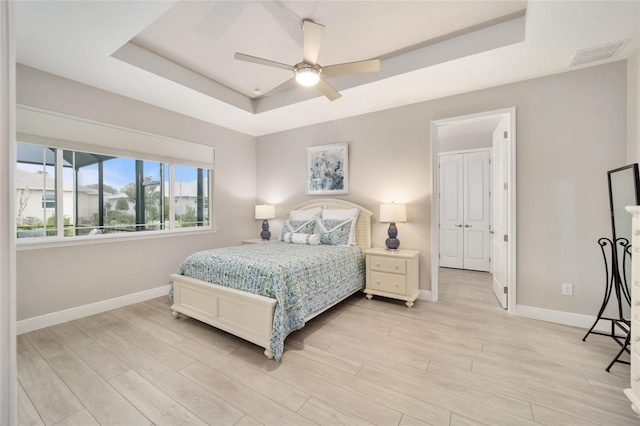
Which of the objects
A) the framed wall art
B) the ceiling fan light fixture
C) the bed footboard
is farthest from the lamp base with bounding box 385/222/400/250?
the ceiling fan light fixture

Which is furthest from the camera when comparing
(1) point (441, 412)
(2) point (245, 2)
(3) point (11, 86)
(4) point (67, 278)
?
(4) point (67, 278)

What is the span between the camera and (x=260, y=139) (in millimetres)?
5188

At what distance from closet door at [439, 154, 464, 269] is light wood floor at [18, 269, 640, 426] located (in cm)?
264

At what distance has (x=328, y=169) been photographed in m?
4.39

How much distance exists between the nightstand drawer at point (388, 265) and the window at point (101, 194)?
2.80 m

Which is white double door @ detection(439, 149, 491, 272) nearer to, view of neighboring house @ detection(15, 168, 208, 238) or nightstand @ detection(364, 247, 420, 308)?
nightstand @ detection(364, 247, 420, 308)

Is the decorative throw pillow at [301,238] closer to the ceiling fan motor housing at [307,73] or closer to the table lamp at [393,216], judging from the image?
the table lamp at [393,216]

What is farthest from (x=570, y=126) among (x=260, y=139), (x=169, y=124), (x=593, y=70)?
(x=169, y=124)

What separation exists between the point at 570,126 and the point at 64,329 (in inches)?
219

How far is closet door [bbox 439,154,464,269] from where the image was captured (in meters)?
5.41

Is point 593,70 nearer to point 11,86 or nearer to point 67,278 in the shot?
point 11,86

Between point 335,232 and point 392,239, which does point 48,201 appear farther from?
point 392,239

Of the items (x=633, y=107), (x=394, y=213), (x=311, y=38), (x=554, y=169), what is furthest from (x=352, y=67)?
(x=633, y=107)

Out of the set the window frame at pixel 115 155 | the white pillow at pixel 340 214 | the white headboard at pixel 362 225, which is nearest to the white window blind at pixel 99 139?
the window frame at pixel 115 155
